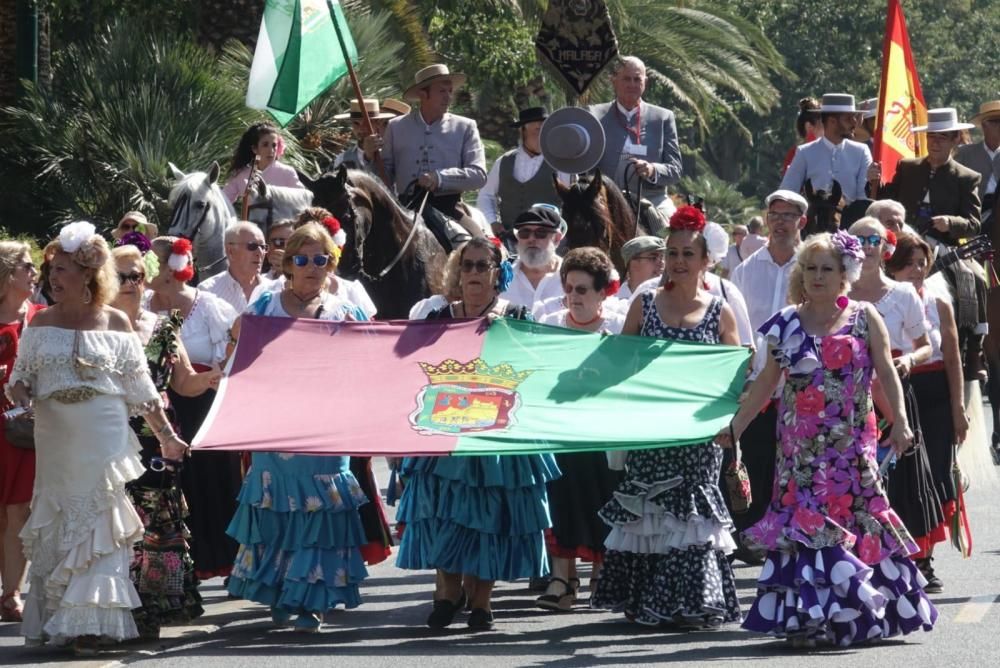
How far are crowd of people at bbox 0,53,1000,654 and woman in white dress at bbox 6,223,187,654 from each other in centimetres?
Result: 1

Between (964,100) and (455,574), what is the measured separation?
180 feet

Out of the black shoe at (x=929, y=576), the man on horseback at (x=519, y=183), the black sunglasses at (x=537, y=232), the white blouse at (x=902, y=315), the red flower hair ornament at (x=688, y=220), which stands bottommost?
the black shoe at (x=929, y=576)

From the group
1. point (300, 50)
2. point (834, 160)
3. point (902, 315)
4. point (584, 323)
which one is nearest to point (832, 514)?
point (902, 315)

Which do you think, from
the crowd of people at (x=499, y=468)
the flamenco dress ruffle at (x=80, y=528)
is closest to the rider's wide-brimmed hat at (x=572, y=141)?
the crowd of people at (x=499, y=468)

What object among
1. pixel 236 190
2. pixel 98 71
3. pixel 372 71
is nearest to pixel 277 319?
pixel 236 190

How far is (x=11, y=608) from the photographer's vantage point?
10336 millimetres

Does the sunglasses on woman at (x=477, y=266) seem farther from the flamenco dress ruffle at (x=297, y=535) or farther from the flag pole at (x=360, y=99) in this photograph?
the flag pole at (x=360, y=99)

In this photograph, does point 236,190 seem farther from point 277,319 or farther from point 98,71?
point 98,71

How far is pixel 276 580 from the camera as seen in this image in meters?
9.95

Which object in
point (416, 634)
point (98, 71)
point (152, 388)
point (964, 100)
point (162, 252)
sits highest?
point (964, 100)

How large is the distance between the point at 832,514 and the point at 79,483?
325 cm

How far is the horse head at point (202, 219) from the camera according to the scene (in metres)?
13.9

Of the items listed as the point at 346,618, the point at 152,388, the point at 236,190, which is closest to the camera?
the point at 152,388

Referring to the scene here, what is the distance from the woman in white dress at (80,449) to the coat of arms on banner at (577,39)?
8.38 meters
